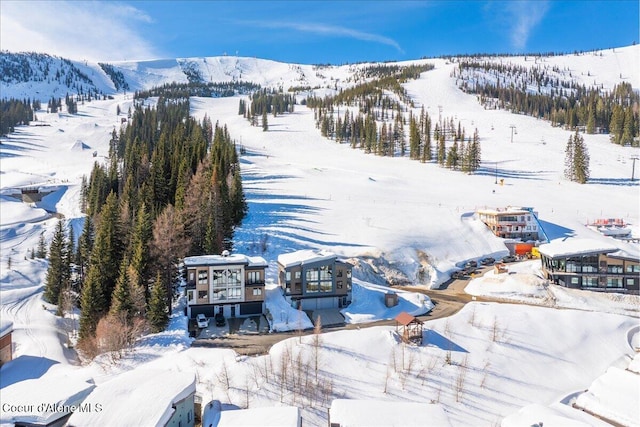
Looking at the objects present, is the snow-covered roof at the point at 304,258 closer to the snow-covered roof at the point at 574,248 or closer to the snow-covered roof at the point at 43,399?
the snow-covered roof at the point at 43,399

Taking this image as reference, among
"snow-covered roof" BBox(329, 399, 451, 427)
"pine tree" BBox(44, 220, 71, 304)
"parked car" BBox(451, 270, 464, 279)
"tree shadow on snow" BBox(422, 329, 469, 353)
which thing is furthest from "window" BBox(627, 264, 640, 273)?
"pine tree" BBox(44, 220, 71, 304)

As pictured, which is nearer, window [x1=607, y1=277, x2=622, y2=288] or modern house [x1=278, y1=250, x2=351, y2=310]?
modern house [x1=278, y1=250, x2=351, y2=310]

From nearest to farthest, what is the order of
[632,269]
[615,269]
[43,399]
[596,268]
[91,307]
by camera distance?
[43,399]
[91,307]
[632,269]
[615,269]
[596,268]

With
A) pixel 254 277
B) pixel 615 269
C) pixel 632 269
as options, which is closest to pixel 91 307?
pixel 254 277

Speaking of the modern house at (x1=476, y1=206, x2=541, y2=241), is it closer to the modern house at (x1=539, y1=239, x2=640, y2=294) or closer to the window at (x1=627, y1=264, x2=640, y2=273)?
the modern house at (x1=539, y1=239, x2=640, y2=294)

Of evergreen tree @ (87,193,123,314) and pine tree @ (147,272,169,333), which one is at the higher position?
evergreen tree @ (87,193,123,314)

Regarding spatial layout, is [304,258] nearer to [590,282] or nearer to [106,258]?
[106,258]
